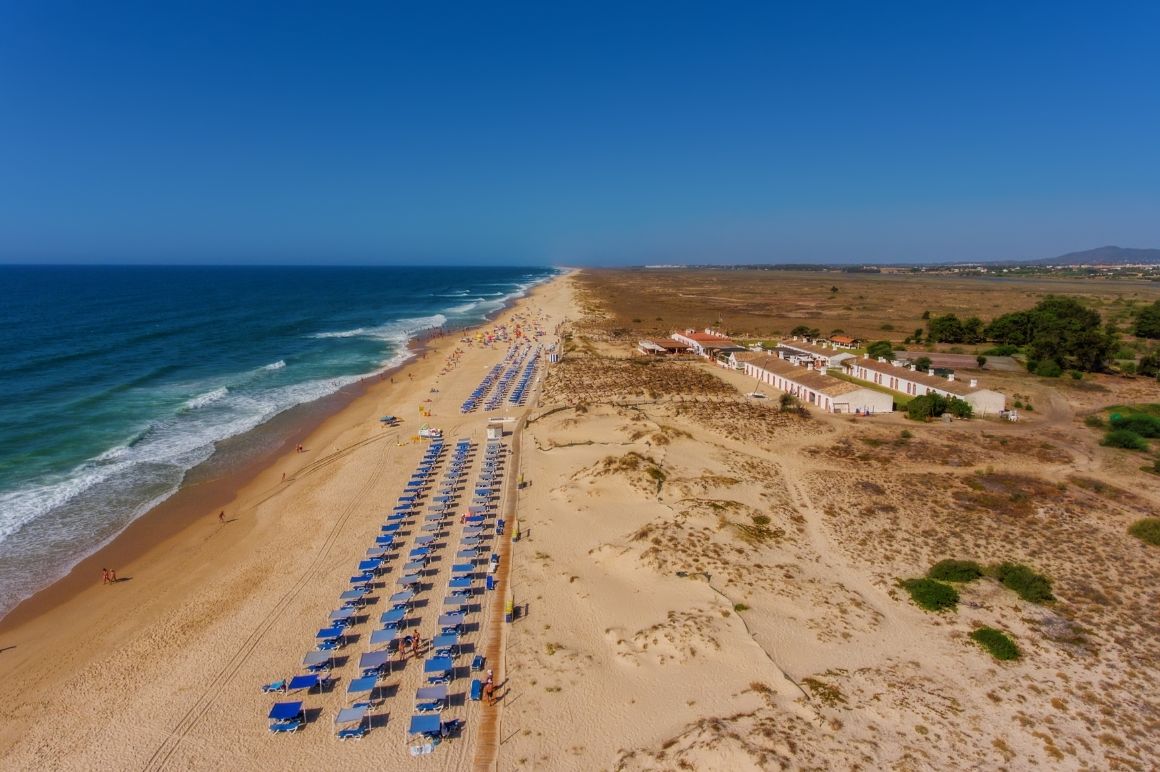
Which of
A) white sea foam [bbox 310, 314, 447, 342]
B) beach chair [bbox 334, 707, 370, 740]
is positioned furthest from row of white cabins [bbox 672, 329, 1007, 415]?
white sea foam [bbox 310, 314, 447, 342]

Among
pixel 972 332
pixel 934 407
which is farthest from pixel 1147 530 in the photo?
pixel 972 332

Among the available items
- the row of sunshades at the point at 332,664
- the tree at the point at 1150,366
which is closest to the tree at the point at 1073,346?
the tree at the point at 1150,366

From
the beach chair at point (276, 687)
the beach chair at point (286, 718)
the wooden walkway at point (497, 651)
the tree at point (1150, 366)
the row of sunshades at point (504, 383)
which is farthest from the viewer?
the tree at point (1150, 366)

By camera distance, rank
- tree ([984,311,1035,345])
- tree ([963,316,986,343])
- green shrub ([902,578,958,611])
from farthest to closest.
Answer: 1. tree ([963,316,986,343])
2. tree ([984,311,1035,345])
3. green shrub ([902,578,958,611])

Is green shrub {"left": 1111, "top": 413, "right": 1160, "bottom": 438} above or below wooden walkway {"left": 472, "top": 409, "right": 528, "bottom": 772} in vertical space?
above

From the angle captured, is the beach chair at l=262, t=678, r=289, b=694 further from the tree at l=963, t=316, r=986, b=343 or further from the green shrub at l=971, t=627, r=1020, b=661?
the tree at l=963, t=316, r=986, b=343

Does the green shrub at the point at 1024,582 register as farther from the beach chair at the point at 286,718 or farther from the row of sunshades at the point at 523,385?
the row of sunshades at the point at 523,385

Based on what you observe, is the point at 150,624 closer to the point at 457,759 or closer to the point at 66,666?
the point at 66,666

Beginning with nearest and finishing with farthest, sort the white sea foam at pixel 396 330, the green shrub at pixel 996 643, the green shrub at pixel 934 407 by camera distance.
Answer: the green shrub at pixel 996 643, the green shrub at pixel 934 407, the white sea foam at pixel 396 330
